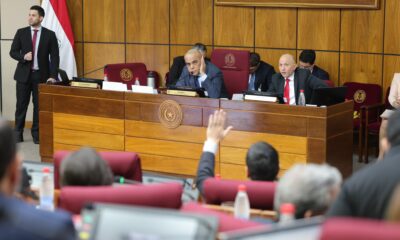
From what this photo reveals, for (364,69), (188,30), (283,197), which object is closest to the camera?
(283,197)

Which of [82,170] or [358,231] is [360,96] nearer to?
[82,170]

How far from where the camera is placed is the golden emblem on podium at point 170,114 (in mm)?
7832

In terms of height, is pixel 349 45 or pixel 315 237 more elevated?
pixel 349 45

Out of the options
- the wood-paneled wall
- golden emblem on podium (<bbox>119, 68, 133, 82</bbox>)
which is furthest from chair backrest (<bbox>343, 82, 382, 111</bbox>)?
golden emblem on podium (<bbox>119, 68, 133, 82</bbox>)

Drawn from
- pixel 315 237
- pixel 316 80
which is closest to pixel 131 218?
pixel 315 237

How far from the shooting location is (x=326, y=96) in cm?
743

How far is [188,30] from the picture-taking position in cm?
1082

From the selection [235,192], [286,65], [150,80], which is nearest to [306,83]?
[286,65]

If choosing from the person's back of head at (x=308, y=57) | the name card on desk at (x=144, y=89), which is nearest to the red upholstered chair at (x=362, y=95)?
the person's back of head at (x=308, y=57)

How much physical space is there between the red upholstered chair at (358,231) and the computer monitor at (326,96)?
5264mm

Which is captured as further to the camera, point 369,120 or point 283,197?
point 369,120

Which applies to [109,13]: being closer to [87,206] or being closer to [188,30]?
[188,30]

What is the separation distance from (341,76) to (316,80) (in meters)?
1.84

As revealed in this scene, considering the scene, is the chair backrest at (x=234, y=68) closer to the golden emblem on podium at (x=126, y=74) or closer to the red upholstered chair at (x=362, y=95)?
the golden emblem on podium at (x=126, y=74)
